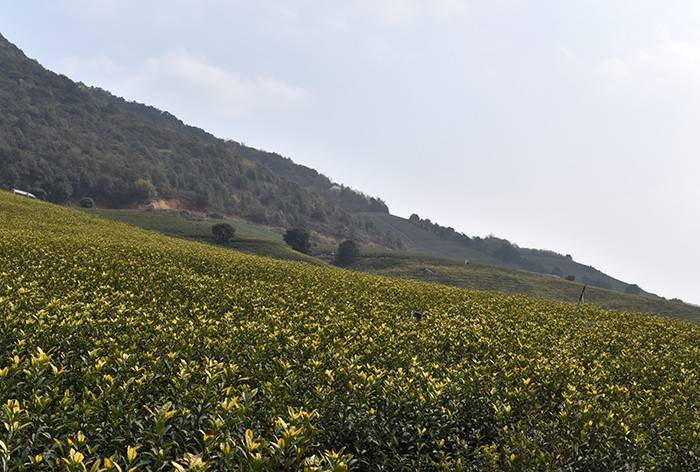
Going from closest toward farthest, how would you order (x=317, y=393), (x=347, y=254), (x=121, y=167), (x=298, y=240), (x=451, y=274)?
(x=317, y=393), (x=451, y=274), (x=347, y=254), (x=298, y=240), (x=121, y=167)

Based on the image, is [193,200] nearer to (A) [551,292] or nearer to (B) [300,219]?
(B) [300,219]

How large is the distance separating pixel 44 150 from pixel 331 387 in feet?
427

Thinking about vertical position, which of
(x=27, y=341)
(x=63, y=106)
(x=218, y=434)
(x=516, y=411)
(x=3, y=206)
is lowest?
(x=3, y=206)

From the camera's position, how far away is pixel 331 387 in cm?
742

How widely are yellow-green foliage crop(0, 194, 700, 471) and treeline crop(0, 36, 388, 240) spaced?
10698 cm

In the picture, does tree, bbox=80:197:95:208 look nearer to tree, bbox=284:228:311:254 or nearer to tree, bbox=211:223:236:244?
tree, bbox=211:223:236:244

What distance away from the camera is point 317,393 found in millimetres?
6867

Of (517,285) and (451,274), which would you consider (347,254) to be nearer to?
(451,274)

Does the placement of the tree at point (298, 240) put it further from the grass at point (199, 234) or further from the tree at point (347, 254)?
the tree at point (347, 254)

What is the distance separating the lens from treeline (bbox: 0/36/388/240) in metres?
109

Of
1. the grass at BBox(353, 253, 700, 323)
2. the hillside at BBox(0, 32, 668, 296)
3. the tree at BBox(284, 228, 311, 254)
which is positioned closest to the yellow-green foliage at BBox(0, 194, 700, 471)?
the grass at BBox(353, 253, 700, 323)

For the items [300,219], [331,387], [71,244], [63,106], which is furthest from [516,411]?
[63,106]

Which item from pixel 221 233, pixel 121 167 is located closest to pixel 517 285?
pixel 221 233

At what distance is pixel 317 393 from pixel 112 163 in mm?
131894
